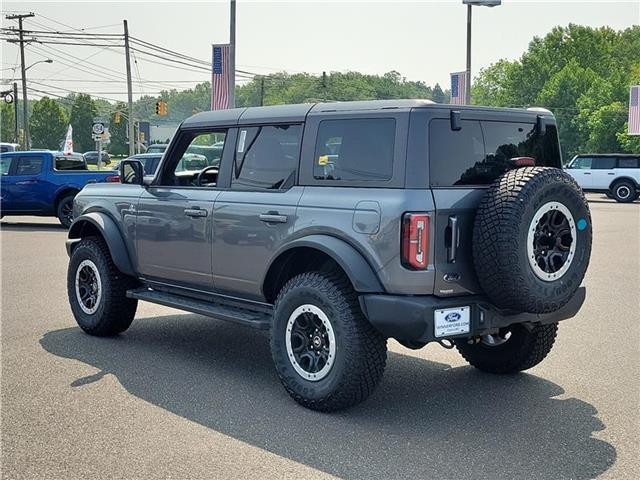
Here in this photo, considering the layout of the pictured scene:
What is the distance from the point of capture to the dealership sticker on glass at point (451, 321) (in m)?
4.88

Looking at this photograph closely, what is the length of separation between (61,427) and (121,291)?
8.33 feet

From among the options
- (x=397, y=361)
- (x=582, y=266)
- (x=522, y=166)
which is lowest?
(x=397, y=361)

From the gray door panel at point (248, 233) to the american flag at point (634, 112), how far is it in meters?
32.5

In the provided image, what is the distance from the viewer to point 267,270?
5723 mm

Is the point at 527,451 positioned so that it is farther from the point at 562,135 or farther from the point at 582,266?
the point at 562,135

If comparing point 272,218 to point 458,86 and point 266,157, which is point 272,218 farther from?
point 458,86

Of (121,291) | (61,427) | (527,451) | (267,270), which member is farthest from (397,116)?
(121,291)

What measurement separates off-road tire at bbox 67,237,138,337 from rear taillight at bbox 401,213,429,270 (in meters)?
3.35

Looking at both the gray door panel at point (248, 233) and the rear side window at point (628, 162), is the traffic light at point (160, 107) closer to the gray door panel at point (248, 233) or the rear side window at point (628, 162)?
the rear side window at point (628, 162)

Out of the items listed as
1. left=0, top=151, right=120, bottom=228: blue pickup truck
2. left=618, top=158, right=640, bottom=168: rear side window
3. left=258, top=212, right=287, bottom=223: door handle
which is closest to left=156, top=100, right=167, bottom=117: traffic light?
left=618, top=158, right=640, bottom=168: rear side window

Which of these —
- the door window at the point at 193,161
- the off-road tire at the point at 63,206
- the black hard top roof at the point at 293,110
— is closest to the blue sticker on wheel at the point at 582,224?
the black hard top roof at the point at 293,110

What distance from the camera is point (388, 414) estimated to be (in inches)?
206

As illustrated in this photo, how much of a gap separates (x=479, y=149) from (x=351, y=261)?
1191 millimetres

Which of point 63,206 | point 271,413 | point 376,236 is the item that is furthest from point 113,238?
point 63,206
